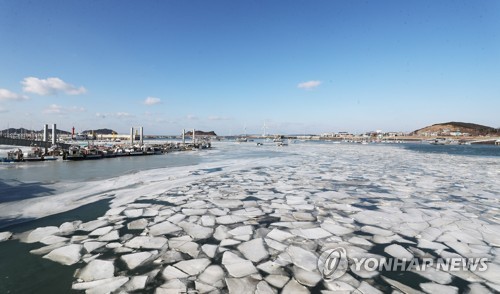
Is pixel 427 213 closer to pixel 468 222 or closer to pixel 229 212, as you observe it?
pixel 468 222

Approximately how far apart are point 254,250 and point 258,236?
1.73 ft

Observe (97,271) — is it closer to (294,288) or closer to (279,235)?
(294,288)

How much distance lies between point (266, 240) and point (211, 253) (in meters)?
0.98

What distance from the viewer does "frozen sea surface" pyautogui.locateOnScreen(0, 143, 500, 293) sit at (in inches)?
117

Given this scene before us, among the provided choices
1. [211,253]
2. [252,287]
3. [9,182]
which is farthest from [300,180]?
[9,182]

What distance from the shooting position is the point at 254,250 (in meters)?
3.80

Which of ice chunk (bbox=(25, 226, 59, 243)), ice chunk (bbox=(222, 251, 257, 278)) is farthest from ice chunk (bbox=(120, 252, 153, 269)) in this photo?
ice chunk (bbox=(25, 226, 59, 243))

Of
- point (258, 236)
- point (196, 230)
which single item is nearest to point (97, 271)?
point (196, 230)

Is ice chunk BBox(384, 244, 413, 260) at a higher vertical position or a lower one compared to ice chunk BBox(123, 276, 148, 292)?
higher

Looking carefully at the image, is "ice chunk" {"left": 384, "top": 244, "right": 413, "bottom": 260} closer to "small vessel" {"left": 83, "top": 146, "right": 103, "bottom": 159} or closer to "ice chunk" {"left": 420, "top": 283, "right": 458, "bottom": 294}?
"ice chunk" {"left": 420, "top": 283, "right": 458, "bottom": 294}

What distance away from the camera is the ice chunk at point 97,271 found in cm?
300

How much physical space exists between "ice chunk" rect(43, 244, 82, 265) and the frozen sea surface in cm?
1

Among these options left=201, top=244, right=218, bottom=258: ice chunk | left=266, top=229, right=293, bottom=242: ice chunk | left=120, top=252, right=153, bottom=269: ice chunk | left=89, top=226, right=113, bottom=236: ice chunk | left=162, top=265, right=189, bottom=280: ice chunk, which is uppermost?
left=266, top=229, right=293, bottom=242: ice chunk

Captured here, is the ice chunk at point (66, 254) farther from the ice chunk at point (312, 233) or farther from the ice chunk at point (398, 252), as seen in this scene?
the ice chunk at point (398, 252)
